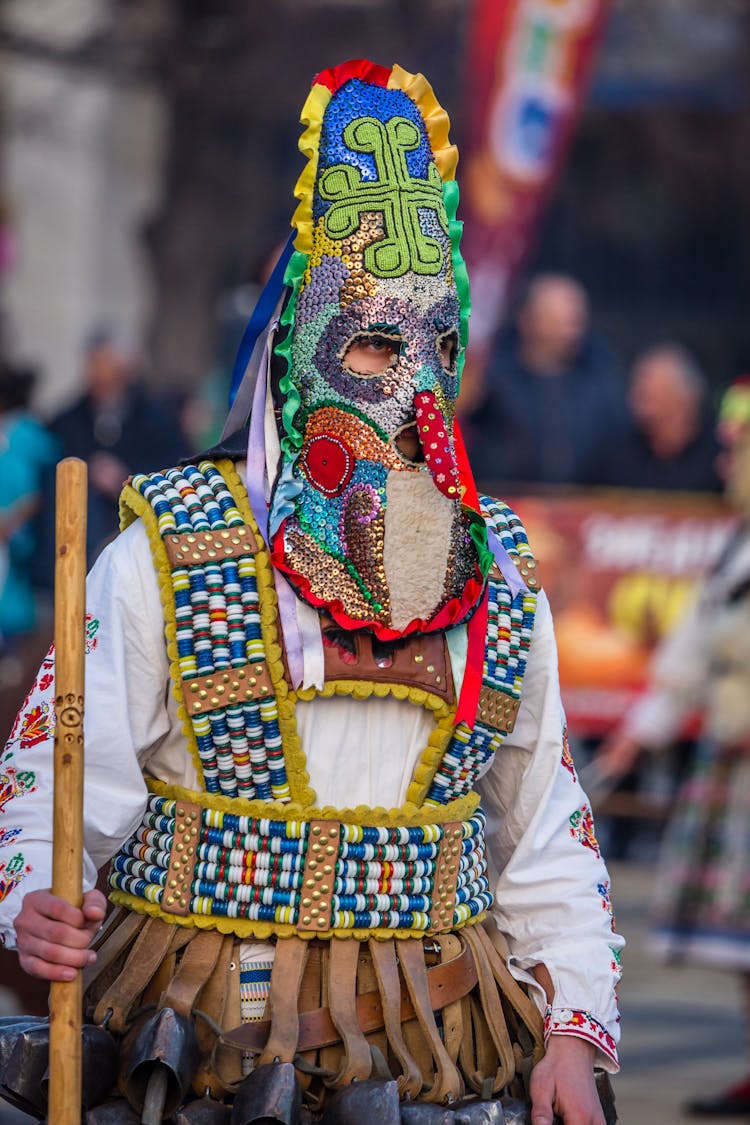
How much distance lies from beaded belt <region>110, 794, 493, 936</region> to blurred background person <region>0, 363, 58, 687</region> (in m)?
6.23

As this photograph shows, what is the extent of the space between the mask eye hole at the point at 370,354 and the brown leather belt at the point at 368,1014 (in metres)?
0.90

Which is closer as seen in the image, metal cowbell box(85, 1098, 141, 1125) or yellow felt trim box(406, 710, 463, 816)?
metal cowbell box(85, 1098, 141, 1125)

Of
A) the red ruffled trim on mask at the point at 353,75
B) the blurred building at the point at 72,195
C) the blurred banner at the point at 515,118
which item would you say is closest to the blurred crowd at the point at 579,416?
the blurred banner at the point at 515,118

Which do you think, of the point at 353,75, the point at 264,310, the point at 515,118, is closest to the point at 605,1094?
the point at 264,310

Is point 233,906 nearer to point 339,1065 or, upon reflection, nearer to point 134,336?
point 339,1065

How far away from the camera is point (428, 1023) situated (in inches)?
123

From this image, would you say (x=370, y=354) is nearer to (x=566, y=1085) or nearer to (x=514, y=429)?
(x=566, y=1085)

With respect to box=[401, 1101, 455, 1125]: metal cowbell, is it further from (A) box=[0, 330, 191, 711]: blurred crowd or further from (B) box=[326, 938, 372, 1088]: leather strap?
(A) box=[0, 330, 191, 711]: blurred crowd

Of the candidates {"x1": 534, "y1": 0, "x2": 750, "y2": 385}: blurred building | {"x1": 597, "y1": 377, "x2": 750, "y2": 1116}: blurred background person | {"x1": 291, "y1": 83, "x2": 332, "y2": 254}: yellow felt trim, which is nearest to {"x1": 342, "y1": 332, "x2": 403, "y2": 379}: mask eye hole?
{"x1": 291, "y1": 83, "x2": 332, "y2": 254}: yellow felt trim

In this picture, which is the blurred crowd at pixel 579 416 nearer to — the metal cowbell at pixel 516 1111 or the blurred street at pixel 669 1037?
the blurred street at pixel 669 1037

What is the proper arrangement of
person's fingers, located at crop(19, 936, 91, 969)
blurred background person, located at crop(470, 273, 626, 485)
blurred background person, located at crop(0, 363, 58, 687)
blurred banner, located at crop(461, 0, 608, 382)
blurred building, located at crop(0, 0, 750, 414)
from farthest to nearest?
1. blurred building, located at crop(0, 0, 750, 414)
2. blurred banner, located at crop(461, 0, 608, 382)
3. blurred background person, located at crop(470, 273, 626, 485)
4. blurred background person, located at crop(0, 363, 58, 687)
5. person's fingers, located at crop(19, 936, 91, 969)

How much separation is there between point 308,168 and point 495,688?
0.85m

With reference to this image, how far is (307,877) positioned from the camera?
3104 mm

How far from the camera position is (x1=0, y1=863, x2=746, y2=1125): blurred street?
6.18 metres
